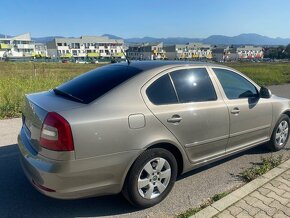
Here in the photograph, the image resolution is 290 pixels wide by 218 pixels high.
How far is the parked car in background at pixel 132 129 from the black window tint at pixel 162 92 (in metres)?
0.01

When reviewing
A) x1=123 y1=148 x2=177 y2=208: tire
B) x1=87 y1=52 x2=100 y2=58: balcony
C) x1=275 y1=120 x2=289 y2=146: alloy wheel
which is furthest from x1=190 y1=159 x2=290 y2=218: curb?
x1=87 y1=52 x2=100 y2=58: balcony

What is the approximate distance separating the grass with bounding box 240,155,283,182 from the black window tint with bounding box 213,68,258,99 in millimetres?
1041

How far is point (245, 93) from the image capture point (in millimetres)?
4340

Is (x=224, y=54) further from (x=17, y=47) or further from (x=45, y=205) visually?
(x=45, y=205)

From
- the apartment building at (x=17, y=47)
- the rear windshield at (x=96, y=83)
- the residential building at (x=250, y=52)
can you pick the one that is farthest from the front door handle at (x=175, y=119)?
the residential building at (x=250, y=52)

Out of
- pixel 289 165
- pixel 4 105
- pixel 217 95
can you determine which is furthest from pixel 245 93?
pixel 4 105

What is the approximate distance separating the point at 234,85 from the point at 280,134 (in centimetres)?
153

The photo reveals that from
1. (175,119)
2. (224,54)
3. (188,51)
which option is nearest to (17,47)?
(188,51)

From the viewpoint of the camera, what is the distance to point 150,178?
3.21 meters

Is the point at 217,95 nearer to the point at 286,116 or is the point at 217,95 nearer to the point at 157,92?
the point at 157,92

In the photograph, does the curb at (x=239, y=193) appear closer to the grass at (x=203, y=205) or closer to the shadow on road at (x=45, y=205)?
the grass at (x=203, y=205)

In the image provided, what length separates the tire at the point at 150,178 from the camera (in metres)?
3.05

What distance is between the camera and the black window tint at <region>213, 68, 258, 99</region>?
160 inches

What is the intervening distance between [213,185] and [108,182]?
1562 mm
